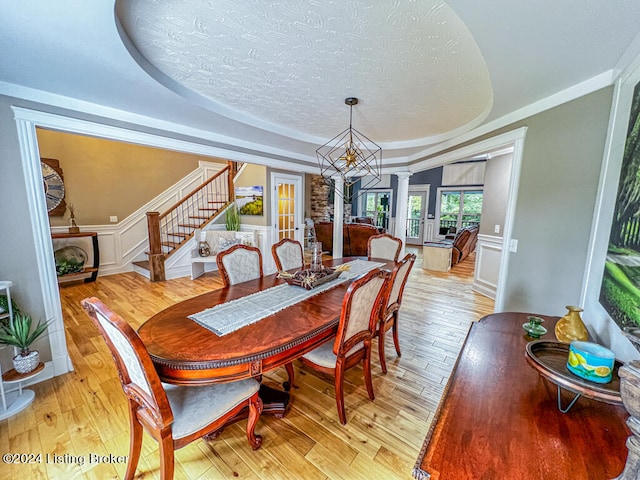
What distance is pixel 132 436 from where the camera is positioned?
1255 mm

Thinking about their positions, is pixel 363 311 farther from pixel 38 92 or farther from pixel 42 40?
pixel 38 92

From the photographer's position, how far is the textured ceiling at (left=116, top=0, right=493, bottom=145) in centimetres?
128

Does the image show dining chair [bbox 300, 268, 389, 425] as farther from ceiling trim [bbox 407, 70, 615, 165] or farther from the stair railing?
the stair railing

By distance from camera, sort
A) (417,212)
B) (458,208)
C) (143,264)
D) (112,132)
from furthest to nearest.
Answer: (417,212), (458,208), (143,264), (112,132)

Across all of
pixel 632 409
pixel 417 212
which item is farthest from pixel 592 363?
pixel 417 212

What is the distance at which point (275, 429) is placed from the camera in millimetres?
1652

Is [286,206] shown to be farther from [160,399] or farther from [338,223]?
[160,399]

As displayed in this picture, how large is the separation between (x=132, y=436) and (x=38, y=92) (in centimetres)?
245

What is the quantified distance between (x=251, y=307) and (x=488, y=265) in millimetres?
4031

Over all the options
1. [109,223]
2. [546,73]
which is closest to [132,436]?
[546,73]

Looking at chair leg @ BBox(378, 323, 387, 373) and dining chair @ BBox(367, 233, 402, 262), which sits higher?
dining chair @ BBox(367, 233, 402, 262)

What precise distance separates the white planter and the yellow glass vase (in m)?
3.32

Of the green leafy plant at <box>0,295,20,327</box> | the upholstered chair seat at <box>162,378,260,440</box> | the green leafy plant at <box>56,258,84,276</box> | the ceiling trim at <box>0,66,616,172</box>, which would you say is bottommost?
the green leafy plant at <box>56,258,84,276</box>

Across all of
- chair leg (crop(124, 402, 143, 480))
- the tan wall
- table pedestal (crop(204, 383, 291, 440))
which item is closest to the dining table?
table pedestal (crop(204, 383, 291, 440))
